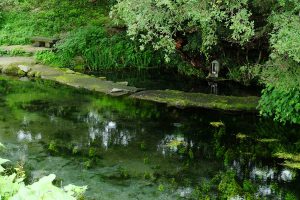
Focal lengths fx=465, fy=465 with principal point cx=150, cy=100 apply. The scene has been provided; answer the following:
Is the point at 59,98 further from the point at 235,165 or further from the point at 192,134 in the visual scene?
the point at 235,165

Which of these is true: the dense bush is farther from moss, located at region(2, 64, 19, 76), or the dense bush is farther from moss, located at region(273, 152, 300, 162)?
moss, located at region(2, 64, 19, 76)

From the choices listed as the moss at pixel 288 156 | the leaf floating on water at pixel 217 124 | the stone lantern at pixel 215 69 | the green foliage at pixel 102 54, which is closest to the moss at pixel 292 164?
the moss at pixel 288 156

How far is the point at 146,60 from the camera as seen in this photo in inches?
789

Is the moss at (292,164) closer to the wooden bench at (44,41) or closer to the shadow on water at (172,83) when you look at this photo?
the shadow on water at (172,83)

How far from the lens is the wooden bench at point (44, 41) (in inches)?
825

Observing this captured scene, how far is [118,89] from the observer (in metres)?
15.6

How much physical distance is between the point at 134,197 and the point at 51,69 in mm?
11237

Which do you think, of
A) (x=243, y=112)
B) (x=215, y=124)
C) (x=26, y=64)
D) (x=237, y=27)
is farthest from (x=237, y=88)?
(x=26, y=64)

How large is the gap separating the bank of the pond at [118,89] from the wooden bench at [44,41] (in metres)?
1.64

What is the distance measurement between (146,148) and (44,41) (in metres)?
11.9

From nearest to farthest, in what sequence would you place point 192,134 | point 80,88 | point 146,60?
point 192,134, point 80,88, point 146,60

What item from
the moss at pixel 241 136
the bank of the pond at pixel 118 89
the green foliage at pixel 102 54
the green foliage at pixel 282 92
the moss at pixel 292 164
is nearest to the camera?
the moss at pixel 292 164

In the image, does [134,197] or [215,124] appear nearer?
[134,197]

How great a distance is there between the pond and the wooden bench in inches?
248
